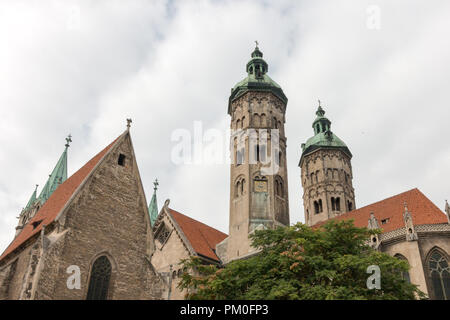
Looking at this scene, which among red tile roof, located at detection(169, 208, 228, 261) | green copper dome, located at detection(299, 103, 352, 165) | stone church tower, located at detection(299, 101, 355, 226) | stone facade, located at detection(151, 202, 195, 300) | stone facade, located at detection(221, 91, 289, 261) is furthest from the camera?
green copper dome, located at detection(299, 103, 352, 165)

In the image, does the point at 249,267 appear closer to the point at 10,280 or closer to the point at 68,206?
the point at 68,206

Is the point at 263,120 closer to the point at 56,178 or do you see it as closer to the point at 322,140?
the point at 322,140

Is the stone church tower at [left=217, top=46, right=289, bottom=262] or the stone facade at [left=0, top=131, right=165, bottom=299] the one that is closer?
the stone facade at [left=0, top=131, right=165, bottom=299]

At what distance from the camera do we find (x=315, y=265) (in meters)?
15.3

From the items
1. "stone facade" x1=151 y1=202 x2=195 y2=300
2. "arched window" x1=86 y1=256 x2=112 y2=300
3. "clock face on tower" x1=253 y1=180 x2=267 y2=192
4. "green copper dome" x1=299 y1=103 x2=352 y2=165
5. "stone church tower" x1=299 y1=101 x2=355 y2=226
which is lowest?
"arched window" x1=86 y1=256 x2=112 y2=300

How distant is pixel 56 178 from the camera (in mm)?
53500

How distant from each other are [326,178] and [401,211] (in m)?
15.5

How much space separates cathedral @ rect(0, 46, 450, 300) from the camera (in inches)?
621

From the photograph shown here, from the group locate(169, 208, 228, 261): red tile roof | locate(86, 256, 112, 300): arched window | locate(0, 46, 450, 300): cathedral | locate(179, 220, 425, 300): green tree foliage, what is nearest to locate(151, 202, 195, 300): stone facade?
locate(0, 46, 450, 300): cathedral

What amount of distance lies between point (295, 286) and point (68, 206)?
9509 millimetres

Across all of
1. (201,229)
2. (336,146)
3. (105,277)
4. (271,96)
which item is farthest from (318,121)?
(105,277)

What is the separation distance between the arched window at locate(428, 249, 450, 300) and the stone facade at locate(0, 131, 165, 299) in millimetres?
16257

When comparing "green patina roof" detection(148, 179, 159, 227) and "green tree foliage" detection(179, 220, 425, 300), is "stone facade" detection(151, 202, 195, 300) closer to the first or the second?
"green tree foliage" detection(179, 220, 425, 300)

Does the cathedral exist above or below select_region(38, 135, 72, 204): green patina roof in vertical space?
below
